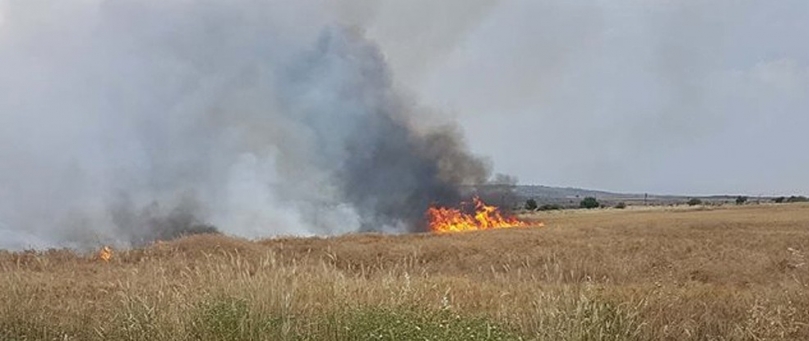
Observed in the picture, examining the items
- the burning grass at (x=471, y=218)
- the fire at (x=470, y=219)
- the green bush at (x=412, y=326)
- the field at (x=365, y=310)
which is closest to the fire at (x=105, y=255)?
the field at (x=365, y=310)

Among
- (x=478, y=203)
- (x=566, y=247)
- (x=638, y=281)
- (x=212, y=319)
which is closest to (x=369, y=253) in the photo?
(x=566, y=247)

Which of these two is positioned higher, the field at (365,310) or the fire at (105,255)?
the field at (365,310)

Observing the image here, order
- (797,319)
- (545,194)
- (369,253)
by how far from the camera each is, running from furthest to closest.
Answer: (545,194)
(369,253)
(797,319)

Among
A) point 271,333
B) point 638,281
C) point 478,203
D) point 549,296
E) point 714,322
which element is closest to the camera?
point 271,333

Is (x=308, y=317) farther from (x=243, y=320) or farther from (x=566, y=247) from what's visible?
(x=566, y=247)

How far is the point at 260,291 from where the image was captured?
874cm

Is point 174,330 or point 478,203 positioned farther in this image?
point 478,203

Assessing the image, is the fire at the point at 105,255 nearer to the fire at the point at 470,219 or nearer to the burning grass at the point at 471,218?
the fire at the point at 470,219

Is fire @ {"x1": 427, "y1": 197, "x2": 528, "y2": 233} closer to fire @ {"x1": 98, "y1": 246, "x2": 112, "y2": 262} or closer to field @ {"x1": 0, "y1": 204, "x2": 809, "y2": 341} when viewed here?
fire @ {"x1": 98, "y1": 246, "x2": 112, "y2": 262}

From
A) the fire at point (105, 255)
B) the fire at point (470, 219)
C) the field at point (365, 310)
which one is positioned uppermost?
the fire at point (470, 219)

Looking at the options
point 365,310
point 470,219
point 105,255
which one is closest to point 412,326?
point 365,310

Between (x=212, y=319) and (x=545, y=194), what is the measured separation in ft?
608

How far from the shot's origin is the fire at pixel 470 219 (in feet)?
177

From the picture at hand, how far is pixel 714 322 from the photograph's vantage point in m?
10.1
